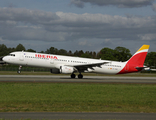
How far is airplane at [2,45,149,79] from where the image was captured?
3978cm

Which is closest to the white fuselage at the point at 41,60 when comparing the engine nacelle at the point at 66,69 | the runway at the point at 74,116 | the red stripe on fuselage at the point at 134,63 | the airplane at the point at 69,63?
the airplane at the point at 69,63

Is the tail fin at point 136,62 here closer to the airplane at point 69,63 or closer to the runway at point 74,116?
the airplane at point 69,63

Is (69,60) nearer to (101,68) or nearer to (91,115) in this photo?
(101,68)

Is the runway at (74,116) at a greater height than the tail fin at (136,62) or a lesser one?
lesser

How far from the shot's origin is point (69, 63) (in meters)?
41.5

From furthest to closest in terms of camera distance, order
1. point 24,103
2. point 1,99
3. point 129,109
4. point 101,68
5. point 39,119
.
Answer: point 101,68
point 1,99
point 24,103
point 129,109
point 39,119

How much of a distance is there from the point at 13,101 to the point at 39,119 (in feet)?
19.2

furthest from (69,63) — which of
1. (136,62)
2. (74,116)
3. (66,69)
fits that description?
(74,116)

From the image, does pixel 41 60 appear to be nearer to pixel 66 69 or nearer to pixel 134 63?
pixel 66 69

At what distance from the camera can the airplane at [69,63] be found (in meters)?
39.8

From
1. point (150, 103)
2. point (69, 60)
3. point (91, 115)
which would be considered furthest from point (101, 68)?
point (91, 115)

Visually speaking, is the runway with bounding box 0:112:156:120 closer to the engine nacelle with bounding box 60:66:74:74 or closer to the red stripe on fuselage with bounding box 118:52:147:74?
the engine nacelle with bounding box 60:66:74:74

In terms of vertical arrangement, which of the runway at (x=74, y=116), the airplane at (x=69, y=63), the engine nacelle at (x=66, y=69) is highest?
the airplane at (x=69, y=63)

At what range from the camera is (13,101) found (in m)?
15.6
